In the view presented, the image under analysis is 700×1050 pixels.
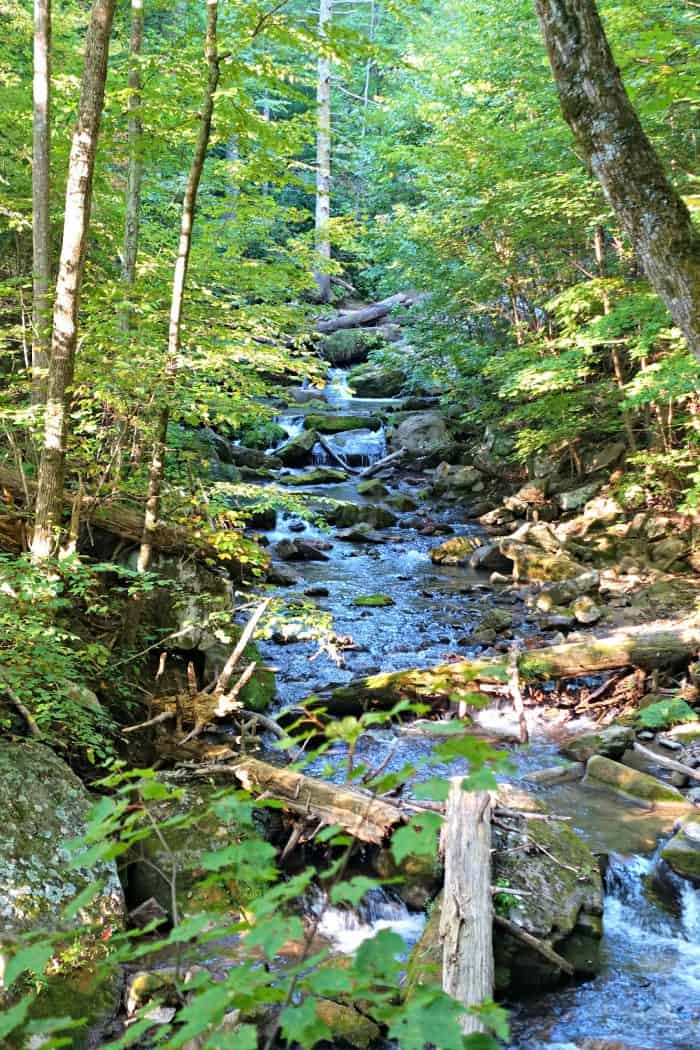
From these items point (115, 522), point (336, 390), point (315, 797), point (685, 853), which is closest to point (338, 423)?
point (336, 390)

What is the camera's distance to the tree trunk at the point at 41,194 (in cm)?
652

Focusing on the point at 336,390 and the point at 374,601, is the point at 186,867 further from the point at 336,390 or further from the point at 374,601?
the point at 336,390

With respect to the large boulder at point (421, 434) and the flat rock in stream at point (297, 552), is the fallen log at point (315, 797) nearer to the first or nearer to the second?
the flat rock in stream at point (297, 552)

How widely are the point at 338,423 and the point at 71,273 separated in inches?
609

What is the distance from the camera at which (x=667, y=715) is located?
6.90 metres

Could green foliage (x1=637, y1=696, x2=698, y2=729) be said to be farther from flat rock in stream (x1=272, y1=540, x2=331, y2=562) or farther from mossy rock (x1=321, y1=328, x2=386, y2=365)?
mossy rock (x1=321, y1=328, x2=386, y2=365)

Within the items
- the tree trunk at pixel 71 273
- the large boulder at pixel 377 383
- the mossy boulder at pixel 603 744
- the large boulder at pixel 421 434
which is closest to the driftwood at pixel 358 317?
the large boulder at pixel 377 383

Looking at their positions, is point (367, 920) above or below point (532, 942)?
below

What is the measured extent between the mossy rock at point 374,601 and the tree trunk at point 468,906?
247 inches

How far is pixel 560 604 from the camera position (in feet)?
34.6

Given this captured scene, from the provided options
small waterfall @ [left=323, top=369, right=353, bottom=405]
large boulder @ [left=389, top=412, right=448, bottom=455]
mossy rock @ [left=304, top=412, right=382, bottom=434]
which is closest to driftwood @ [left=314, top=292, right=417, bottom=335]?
small waterfall @ [left=323, top=369, right=353, bottom=405]

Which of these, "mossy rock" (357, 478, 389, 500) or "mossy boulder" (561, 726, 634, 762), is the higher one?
"mossy rock" (357, 478, 389, 500)

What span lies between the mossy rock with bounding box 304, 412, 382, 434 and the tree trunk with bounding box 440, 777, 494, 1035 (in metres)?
16.6

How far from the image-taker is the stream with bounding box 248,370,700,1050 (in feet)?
12.8
